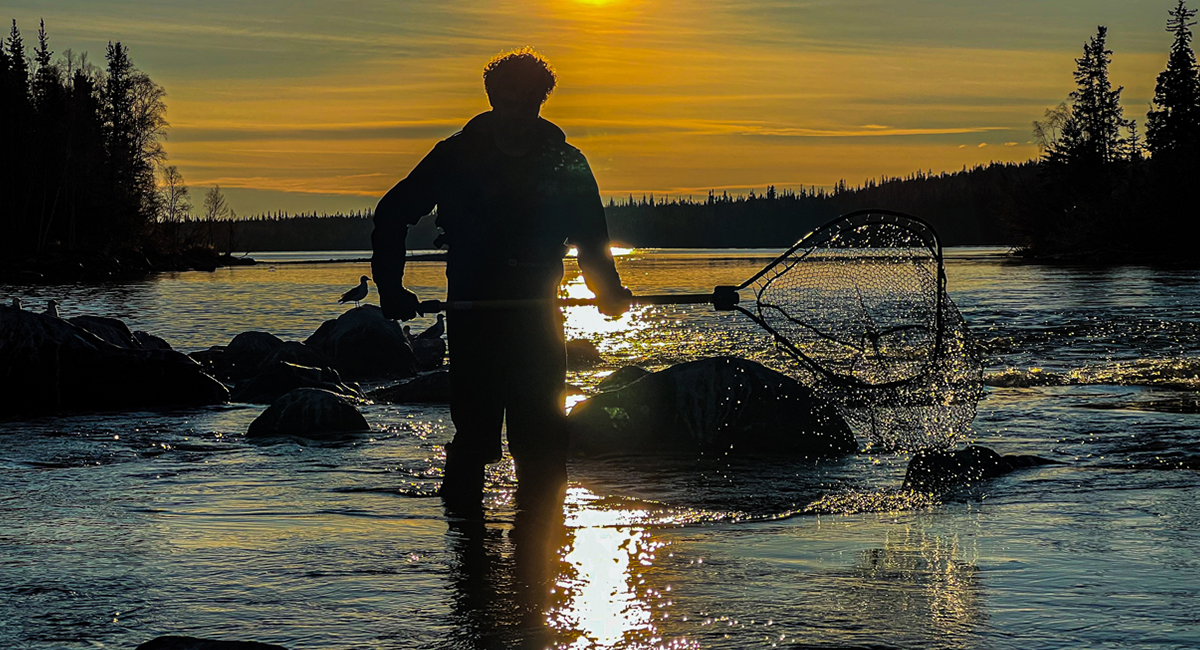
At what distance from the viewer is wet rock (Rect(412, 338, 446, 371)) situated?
21.3 metres

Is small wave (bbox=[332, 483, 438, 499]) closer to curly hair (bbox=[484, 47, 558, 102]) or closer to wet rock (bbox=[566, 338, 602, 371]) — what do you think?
curly hair (bbox=[484, 47, 558, 102])

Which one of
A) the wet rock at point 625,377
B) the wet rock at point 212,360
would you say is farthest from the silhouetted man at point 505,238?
the wet rock at point 212,360

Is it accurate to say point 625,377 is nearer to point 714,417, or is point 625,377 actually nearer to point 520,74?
point 714,417

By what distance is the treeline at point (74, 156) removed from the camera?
81.4 m

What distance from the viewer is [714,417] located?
1035cm

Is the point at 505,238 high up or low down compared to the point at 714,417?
up

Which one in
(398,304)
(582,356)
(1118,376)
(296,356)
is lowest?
(1118,376)

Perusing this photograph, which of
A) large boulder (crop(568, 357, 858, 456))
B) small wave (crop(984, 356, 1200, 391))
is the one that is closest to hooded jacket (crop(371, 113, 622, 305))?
large boulder (crop(568, 357, 858, 456))

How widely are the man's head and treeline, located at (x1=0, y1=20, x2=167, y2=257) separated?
3180 inches

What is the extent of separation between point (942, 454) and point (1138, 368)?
963cm

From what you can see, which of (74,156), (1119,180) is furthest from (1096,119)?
(74,156)

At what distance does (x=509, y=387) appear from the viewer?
6453mm

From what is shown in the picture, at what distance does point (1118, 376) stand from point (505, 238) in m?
12.3

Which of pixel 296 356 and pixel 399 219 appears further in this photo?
pixel 296 356
